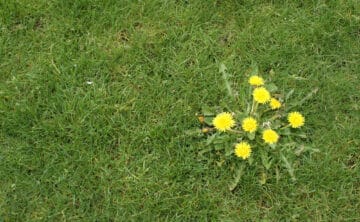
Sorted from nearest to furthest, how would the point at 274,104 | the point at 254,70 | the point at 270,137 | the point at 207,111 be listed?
the point at 270,137 < the point at 274,104 < the point at 207,111 < the point at 254,70

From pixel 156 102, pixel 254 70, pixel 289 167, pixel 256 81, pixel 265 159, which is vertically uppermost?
pixel 254 70

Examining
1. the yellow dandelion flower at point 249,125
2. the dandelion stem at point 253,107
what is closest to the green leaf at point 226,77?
the dandelion stem at point 253,107

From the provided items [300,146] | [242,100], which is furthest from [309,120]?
[242,100]

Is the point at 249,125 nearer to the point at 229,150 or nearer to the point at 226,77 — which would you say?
the point at 229,150

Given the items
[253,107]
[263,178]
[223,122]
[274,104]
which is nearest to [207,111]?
[223,122]

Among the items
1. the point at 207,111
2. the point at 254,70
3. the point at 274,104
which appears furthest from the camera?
the point at 254,70

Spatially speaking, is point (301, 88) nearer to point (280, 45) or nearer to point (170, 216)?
point (280, 45)

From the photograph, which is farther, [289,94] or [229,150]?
[289,94]
